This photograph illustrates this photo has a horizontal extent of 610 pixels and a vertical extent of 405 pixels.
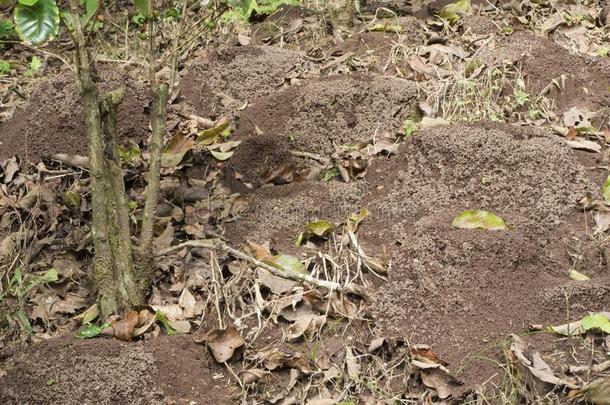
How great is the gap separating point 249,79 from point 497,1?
176 centimetres

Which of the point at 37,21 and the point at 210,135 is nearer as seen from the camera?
the point at 37,21

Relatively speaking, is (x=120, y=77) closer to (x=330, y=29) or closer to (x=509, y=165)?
(x=330, y=29)

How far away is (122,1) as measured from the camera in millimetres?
6375

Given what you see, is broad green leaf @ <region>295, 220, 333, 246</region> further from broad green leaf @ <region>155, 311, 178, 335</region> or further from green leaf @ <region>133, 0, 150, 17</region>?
green leaf @ <region>133, 0, 150, 17</region>

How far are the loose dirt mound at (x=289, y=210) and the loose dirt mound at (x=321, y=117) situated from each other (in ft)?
1.04

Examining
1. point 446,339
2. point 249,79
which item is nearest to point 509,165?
point 446,339

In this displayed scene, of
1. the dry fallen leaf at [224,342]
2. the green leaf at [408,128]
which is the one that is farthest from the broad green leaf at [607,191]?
the dry fallen leaf at [224,342]

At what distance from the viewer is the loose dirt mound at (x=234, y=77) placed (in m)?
4.71

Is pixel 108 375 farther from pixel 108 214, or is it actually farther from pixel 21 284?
pixel 21 284

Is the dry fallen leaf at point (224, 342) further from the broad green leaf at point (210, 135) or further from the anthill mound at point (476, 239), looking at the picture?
the broad green leaf at point (210, 135)

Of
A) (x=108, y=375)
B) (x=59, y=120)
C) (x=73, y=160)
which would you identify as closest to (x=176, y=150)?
(x=73, y=160)

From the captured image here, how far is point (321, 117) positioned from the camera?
4.36 metres

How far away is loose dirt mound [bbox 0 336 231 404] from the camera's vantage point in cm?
299

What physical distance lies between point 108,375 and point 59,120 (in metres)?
1.82
